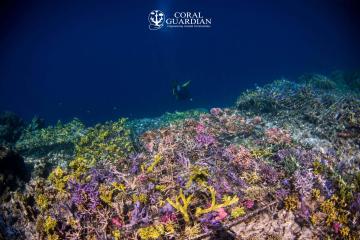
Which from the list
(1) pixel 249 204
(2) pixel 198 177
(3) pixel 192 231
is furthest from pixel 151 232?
(1) pixel 249 204

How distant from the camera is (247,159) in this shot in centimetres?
769

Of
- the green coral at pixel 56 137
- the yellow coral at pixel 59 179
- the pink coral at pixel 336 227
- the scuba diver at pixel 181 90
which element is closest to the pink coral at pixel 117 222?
the yellow coral at pixel 59 179

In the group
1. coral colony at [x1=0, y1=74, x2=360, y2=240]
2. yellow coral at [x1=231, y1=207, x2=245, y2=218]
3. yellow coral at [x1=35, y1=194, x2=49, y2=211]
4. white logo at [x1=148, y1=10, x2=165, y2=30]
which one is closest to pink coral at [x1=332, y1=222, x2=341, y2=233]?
coral colony at [x1=0, y1=74, x2=360, y2=240]

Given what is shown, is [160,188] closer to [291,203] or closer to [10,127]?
[291,203]

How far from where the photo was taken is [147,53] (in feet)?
484

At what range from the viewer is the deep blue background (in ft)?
276

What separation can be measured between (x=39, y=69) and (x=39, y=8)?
3496 inches

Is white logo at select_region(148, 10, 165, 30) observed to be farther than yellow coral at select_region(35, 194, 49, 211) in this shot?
Yes

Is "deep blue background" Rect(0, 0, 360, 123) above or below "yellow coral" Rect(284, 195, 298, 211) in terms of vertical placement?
above

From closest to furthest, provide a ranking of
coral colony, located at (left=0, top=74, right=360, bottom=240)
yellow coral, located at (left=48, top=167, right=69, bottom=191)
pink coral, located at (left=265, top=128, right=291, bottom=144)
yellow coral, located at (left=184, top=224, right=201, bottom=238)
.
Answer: yellow coral, located at (left=184, top=224, right=201, bottom=238) < coral colony, located at (left=0, top=74, right=360, bottom=240) < yellow coral, located at (left=48, top=167, right=69, bottom=191) < pink coral, located at (left=265, top=128, right=291, bottom=144)

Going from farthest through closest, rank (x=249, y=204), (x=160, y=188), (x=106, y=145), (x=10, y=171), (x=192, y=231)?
1. (x=106, y=145)
2. (x=10, y=171)
3. (x=160, y=188)
4. (x=249, y=204)
5. (x=192, y=231)

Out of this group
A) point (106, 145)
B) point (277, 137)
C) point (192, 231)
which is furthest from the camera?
point (106, 145)

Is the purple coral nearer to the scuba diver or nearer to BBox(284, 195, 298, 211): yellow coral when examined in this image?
BBox(284, 195, 298, 211): yellow coral

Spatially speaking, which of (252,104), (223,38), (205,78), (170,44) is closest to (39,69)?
(170,44)
